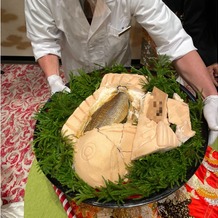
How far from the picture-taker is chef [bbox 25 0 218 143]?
1172 mm

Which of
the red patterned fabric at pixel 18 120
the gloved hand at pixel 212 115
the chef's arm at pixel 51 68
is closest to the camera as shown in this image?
the gloved hand at pixel 212 115

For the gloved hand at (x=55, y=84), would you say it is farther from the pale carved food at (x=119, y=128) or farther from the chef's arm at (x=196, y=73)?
the chef's arm at (x=196, y=73)

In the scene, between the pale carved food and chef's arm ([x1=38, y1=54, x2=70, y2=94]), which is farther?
chef's arm ([x1=38, y1=54, x2=70, y2=94])

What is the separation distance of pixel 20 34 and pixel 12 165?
110 centimetres

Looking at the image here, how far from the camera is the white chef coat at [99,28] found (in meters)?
1.17

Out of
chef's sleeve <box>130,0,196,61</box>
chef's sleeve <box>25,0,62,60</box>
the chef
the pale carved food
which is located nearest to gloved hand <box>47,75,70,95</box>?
the chef

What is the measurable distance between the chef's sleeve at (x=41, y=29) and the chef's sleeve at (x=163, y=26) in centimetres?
35

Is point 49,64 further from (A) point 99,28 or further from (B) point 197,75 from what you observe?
(B) point 197,75

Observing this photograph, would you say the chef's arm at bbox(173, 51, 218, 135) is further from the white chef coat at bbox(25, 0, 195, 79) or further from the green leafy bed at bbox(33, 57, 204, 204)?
the green leafy bed at bbox(33, 57, 204, 204)

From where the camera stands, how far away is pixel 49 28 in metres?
1.30

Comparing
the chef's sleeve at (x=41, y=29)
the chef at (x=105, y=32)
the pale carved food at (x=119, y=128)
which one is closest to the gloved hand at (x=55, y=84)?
the chef at (x=105, y=32)

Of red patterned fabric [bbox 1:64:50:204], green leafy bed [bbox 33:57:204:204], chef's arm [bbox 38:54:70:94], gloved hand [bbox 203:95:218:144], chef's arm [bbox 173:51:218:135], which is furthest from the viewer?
red patterned fabric [bbox 1:64:50:204]

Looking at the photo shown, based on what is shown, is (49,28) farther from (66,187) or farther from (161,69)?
(66,187)

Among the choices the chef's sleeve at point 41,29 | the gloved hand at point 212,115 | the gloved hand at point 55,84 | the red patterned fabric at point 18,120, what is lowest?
the red patterned fabric at point 18,120
